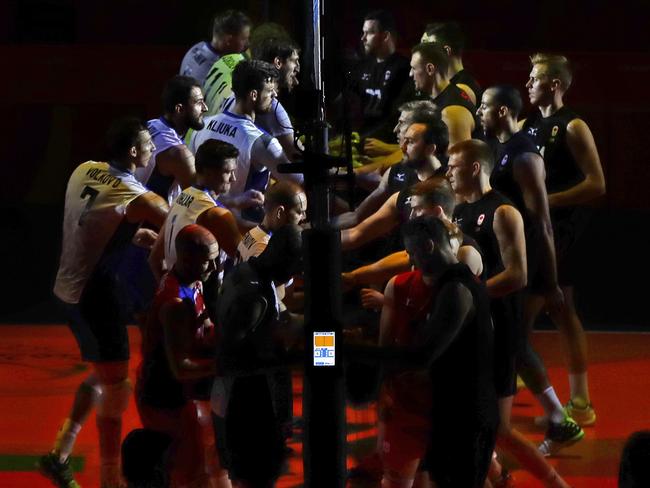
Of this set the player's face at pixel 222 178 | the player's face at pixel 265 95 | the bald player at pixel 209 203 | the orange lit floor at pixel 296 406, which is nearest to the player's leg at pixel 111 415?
the orange lit floor at pixel 296 406

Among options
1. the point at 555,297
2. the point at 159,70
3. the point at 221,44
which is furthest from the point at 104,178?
the point at 159,70

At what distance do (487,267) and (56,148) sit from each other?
10.2 m

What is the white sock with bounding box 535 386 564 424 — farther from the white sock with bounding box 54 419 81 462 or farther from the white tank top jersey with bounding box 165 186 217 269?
the white sock with bounding box 54 419 81 462

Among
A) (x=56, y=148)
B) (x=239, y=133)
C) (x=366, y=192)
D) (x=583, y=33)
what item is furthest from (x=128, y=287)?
(x=583, y=33)

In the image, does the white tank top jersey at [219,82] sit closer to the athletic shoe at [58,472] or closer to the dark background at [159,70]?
the athletic shoe at [58,472]

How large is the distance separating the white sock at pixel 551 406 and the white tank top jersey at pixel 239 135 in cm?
199

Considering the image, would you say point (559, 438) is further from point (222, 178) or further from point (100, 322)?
point (100, 322)

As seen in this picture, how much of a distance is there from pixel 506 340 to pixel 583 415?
6.20 feet

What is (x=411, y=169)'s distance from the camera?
8211 mm

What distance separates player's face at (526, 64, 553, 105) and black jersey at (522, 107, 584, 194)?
101 millimetres

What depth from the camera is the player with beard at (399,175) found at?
26.1 feet

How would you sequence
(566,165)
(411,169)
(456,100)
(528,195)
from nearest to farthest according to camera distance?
(528,195)
(411,169)
(566,165)
(456,100)

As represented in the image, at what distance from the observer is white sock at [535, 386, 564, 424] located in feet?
26.9

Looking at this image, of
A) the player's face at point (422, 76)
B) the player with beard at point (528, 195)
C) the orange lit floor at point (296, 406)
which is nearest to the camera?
the orange lit floor at point (296, 406)
